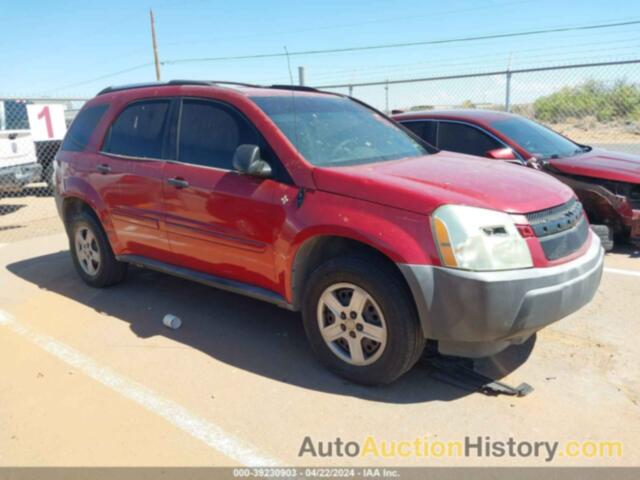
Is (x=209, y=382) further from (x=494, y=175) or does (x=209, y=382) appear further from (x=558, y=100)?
(x=558, y=100)

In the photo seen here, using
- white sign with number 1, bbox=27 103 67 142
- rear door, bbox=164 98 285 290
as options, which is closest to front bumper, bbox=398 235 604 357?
A: rear door, bbox=164 98 285 290

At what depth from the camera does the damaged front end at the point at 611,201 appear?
18.8 ft

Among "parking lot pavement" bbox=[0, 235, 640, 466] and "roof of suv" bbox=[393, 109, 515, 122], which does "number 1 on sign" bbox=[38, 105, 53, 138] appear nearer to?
"parking lot pavement" bbox=[0, 235, 640, 466]

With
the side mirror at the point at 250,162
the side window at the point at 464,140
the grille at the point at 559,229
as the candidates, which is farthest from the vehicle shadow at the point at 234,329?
the side window at the point at 464,140

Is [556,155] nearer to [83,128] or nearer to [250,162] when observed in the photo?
[250,162]

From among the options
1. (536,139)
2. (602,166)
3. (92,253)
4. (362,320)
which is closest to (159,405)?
(362,320)

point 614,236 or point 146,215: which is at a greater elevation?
point 146,215

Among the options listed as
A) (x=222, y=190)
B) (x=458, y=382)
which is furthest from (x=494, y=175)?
(x=222, y=190)

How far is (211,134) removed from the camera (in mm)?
4148

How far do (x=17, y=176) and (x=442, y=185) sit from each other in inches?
346

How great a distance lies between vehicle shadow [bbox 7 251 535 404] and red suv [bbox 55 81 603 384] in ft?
0.68

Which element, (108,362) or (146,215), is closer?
(108,362)

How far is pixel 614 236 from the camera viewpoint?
628 centimetres

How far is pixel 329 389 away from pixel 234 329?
4.05 feet
